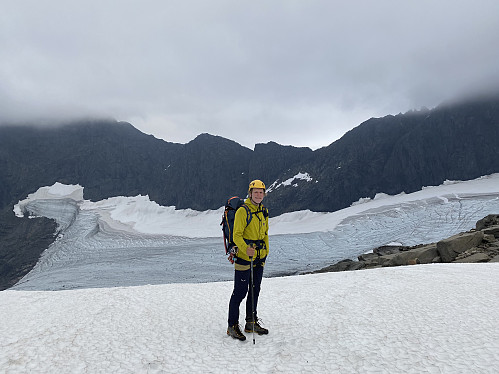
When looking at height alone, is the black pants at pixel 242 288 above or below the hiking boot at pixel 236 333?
above

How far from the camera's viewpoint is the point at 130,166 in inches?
5797

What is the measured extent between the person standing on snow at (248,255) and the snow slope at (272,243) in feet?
105

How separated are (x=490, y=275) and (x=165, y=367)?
838cm

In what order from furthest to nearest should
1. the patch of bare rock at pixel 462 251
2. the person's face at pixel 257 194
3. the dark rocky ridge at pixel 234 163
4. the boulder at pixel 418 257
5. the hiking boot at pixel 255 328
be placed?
the dark rocky ridge at pixel 234 163 → the boulder at pixel 418 257 → the patch of bare rock at pixel 462 251 → the hiking boot at pixel 255 328 → the person's face at pixel 257 194

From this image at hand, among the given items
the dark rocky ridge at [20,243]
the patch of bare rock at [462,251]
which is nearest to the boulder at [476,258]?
the patch of bare rock at [462,251]

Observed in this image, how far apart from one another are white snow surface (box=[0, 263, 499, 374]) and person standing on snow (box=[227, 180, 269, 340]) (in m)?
0.28

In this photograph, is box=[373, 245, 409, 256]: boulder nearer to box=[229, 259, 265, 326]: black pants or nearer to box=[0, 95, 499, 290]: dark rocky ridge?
box=[229, 259, 265, 326]: black pants

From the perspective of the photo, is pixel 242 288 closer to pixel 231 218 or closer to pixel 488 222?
pixel 231 218

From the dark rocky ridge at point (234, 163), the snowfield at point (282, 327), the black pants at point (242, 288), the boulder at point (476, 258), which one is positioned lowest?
the boulder at point (476, 258)

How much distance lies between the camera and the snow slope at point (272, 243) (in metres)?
40.0

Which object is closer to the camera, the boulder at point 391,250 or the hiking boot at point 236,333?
the hiking boot at point 236,333

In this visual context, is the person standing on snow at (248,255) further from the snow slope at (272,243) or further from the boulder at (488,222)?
the snow slope at (272,243)

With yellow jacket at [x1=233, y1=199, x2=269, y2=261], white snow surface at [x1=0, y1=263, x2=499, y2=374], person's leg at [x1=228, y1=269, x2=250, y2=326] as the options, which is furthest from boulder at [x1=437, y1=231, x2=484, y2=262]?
person's leg at [x1=228, y1=269, x2=250, y2=326]

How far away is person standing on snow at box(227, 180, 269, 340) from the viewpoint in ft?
14.5
